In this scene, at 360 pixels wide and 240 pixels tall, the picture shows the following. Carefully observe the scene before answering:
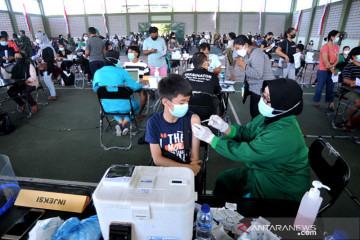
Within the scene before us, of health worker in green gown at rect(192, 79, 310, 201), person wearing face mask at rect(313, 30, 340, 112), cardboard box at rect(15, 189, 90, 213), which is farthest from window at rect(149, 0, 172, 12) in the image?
cardboard box at rect(15, 189, 90, 213)

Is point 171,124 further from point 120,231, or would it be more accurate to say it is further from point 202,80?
point 202,80

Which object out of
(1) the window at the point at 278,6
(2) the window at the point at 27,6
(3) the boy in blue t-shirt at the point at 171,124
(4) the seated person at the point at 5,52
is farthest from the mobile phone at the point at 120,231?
(2) the window at the point at 27,6

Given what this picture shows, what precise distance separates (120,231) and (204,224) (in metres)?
0.39

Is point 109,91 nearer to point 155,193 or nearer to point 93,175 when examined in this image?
point 93,175

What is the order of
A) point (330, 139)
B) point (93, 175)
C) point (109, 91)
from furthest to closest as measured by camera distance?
point (330, 139), point (109, 91), point (93, 175)

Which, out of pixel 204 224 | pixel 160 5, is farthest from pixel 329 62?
pixel 160 5

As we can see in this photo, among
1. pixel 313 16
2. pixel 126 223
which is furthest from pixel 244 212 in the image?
pixel 313 16

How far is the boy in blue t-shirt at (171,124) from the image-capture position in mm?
1605

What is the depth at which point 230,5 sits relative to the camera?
21.0 meters

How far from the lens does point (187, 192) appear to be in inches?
28.0

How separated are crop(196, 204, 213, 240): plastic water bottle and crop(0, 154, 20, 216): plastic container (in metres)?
0.99

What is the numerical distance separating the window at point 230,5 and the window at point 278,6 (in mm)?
2783

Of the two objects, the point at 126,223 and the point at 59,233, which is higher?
the point at 126,223

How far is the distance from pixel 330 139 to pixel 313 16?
1844cm
